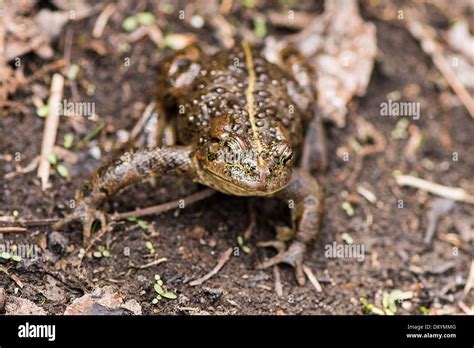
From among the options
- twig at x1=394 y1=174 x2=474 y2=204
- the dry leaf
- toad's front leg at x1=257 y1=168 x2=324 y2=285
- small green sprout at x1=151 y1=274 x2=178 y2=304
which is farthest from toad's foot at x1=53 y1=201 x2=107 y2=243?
twig at x1=394 y1=174 x2=474 y2=204

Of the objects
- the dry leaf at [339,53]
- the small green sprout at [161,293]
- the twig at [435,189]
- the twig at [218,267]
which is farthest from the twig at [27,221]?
the twig at [435,189]

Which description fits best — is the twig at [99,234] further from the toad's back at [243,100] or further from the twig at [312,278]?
the twig at [312,278]

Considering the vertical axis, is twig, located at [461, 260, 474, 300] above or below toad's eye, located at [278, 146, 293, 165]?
below

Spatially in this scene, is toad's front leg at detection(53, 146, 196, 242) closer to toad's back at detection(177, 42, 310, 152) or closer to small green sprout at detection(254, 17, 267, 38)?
toad's back at detection(177, 42, 310, 152)

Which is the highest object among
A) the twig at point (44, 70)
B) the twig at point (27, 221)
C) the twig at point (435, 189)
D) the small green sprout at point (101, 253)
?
the twig at point (44, 70)

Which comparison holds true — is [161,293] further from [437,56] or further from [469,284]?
[437,56]

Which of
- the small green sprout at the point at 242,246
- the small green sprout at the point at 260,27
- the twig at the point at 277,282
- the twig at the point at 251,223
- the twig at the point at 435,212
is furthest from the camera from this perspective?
the small green sprout at the point at 260,27
